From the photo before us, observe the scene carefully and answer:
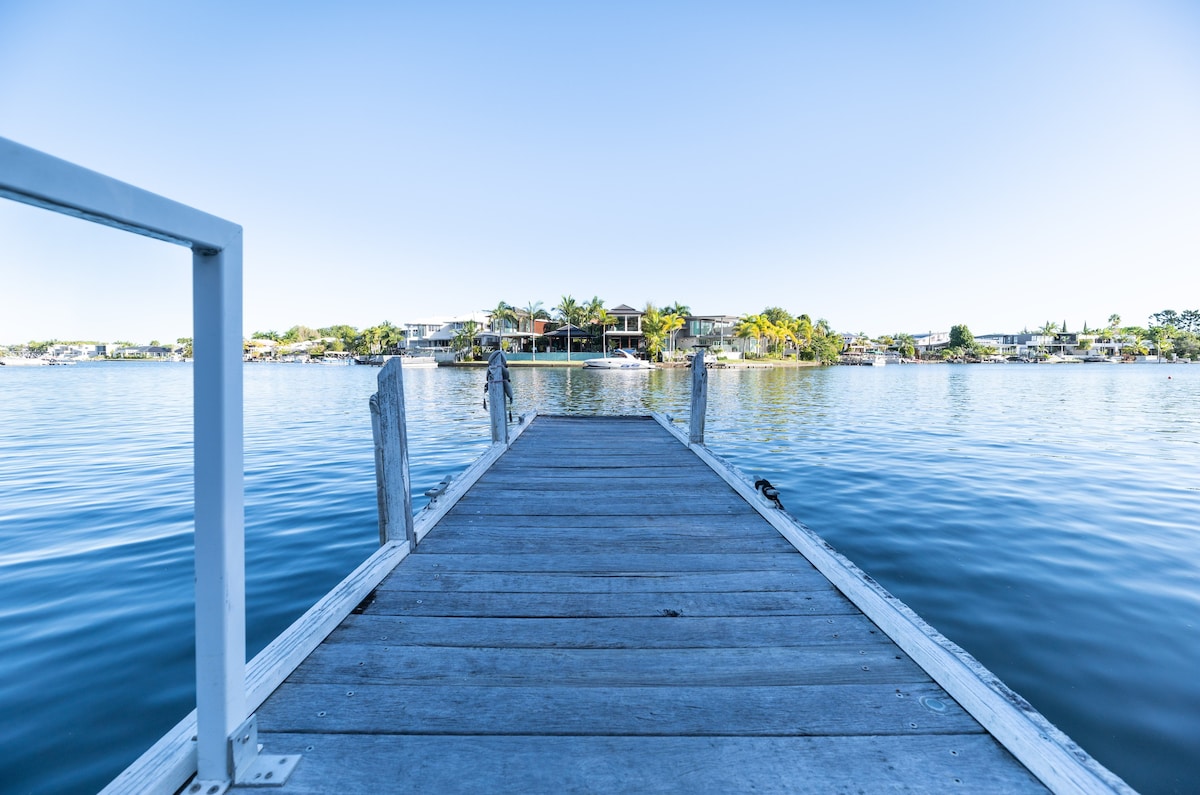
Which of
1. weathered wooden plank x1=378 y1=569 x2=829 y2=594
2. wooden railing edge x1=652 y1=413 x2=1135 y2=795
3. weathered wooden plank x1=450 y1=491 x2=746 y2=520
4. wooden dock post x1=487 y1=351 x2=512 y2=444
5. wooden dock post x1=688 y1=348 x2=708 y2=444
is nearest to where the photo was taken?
wooden railing edge x1=652 y1=413 x2=1135 y2=795

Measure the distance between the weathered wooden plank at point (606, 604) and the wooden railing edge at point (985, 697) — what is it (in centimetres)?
19

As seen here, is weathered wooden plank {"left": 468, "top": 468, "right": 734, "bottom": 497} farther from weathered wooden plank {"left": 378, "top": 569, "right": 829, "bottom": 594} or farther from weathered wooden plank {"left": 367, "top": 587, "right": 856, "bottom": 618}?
weathered wooden plank {"left": 367, "top": 587, "right": 856, "bottom": 618}

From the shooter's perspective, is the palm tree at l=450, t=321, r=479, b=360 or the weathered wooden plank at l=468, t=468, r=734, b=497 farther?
the palm tree at l=450, t=321, r=479, b=360

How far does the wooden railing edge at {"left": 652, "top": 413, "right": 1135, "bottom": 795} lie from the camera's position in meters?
1.54

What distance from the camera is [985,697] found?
187cm

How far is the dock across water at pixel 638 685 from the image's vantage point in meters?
1.63

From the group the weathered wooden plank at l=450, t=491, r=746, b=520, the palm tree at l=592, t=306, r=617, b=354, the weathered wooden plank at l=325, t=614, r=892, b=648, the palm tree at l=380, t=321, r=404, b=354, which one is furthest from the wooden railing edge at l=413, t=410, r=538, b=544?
the palm tree at l=380, t=321, r=404, b=354

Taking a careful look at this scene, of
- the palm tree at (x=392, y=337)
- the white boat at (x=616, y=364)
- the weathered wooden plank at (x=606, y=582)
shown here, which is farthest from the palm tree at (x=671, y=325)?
the weathered wooden plank at (x=606, y=582)

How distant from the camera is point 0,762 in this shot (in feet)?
8.83

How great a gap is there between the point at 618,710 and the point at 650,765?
11.2 inches

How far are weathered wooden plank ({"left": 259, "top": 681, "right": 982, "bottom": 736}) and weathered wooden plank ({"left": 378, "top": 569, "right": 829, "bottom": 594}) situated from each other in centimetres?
90

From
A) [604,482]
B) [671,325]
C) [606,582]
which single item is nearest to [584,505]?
[604,482]

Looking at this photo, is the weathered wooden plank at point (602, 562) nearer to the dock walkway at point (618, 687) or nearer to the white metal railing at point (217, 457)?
the dock walkway at point (618, 687)

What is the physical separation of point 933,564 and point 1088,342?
149942 mm
